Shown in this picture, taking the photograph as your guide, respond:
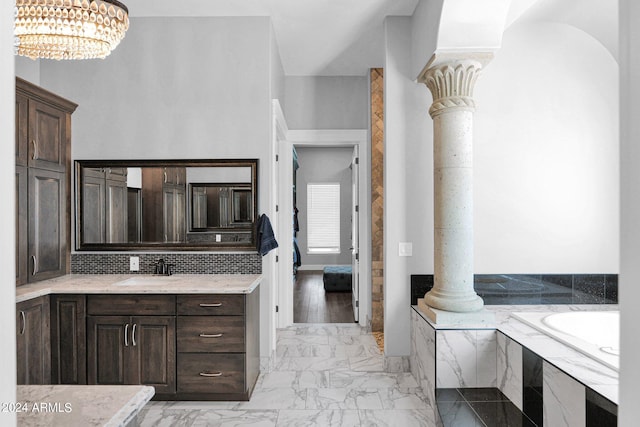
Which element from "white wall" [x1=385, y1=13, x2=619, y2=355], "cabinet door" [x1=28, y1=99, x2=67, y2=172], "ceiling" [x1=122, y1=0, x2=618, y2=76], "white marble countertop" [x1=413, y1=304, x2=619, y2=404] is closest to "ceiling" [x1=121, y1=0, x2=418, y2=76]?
"ceiling" [x1=122, y1=0, x2=618, y2=76]

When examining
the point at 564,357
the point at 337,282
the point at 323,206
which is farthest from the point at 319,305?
the point at 564,357

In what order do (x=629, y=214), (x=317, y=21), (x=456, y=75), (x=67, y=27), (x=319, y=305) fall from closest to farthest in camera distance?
1. (x=629, y=214)
2. (x=67, y=27)
3. (x=456, y=75)
4. (x=317, y=21)
5. (x=319, y=305)

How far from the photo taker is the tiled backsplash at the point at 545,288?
11.1 feet

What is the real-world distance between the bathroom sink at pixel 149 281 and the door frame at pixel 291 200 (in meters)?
1.63

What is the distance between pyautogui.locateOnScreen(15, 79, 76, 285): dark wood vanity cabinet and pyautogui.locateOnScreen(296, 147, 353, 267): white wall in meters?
6.12

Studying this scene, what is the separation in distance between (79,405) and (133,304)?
1.93 m

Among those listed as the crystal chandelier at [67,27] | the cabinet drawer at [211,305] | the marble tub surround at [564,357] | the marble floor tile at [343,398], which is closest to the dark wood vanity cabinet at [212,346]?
the cabinet drawer at [211,305]

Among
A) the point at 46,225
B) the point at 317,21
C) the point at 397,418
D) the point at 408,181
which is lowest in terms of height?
the point at 397,418

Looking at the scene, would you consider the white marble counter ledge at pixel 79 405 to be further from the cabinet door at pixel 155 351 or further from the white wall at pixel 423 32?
the white wall at pixel 423 32

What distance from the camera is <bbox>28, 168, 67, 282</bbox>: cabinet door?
3.01 metres

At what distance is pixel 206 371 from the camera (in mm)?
2861

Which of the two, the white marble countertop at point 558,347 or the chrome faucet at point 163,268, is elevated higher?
the chrome faucet at point 163,268

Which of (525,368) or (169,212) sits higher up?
(169,212)
